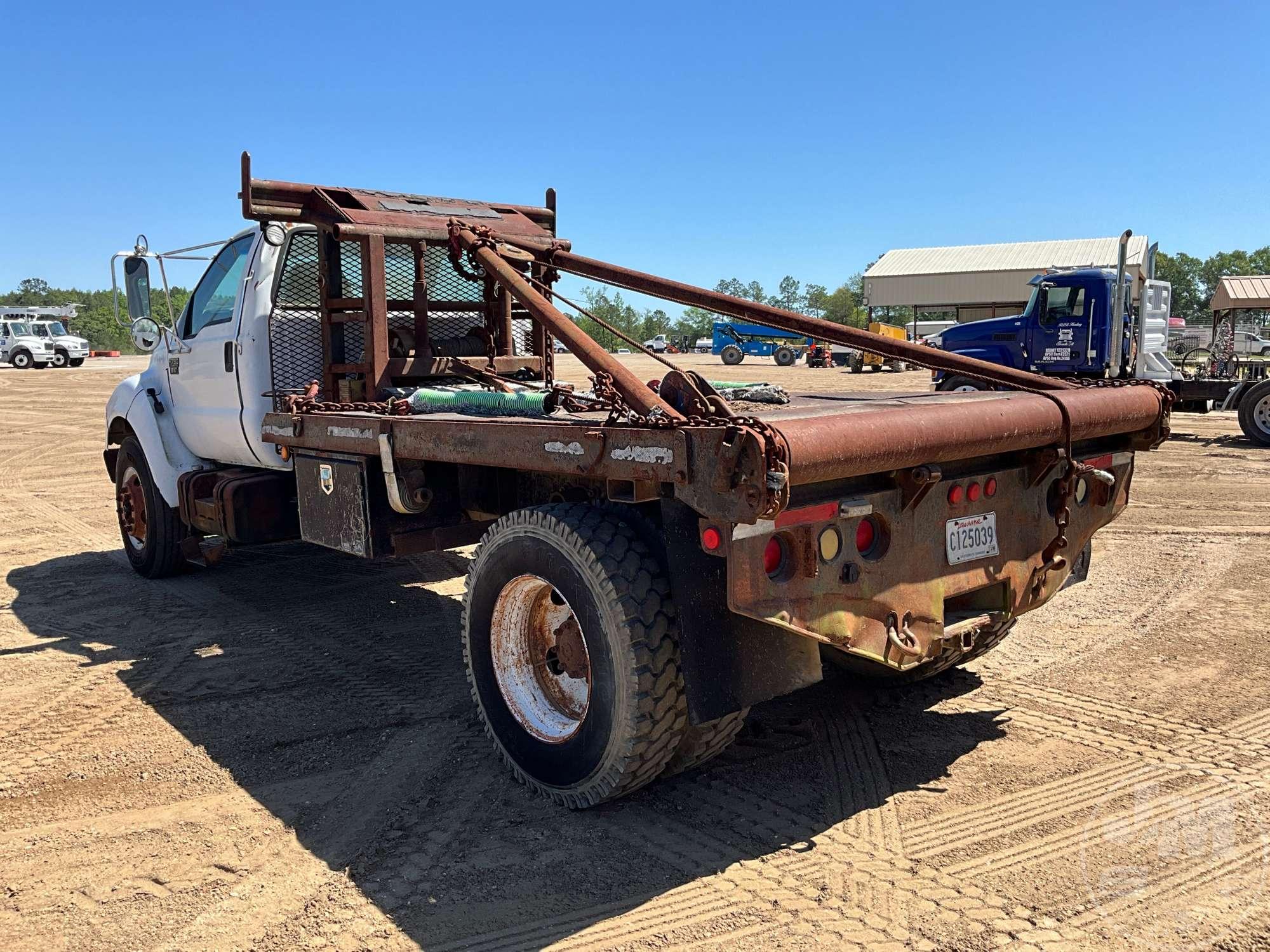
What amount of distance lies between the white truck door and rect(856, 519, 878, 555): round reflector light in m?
3.93

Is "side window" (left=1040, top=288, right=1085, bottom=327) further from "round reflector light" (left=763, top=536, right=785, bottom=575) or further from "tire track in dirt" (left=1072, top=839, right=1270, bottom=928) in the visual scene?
"round reflector light" (left=763, top=536, right=785, bottom=575)

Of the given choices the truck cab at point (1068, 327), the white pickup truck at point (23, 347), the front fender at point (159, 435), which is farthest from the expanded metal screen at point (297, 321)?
the white pickup truck at point (23, 347)

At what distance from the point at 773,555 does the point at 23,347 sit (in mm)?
42470

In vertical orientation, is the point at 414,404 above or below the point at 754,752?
above

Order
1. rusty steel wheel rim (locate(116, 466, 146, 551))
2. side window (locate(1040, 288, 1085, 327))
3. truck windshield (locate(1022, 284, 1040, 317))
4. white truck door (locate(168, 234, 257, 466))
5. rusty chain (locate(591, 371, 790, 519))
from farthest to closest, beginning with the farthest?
truck windshield (locate(1022, 284, 1040, 317))
side window (locate(1040, 288, 1085, 327))
rusty steel wheel rim (locate(116, 466, 146, 551))
white truck door (locate(168, 234, 257, 466))
rusty chain (locate(591, 371, 790, 519))

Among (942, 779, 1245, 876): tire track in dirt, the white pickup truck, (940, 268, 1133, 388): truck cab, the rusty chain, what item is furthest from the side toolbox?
the white pickup truck

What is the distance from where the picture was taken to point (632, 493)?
337 centimetres

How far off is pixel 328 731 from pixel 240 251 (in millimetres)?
3222

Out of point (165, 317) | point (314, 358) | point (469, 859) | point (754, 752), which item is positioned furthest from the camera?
point (165, 317)

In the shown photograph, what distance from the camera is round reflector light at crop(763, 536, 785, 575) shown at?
314 centimetres

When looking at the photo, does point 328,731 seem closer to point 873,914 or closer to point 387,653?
point 387,653

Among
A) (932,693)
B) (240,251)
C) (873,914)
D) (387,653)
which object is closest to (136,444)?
(240,251)

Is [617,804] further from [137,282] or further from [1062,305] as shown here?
[1062,305]

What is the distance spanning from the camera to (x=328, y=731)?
4453 millimetres
